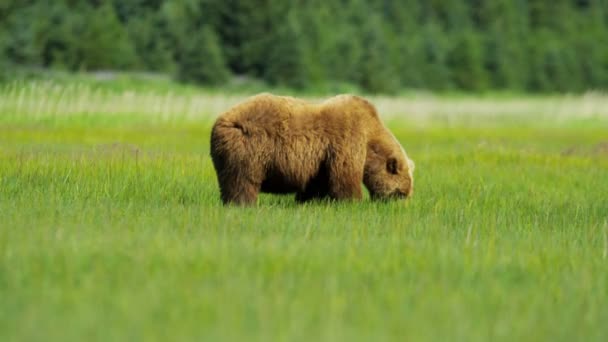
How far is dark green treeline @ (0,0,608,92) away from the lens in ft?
133

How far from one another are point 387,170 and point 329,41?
46961 mm

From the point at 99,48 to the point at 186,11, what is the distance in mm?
6845

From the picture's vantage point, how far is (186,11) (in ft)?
154

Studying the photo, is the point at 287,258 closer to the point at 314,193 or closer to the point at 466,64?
the point at 314,193

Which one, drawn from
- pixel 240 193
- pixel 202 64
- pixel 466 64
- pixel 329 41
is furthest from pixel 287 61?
pixel 240 193

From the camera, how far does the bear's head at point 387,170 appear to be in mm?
9406

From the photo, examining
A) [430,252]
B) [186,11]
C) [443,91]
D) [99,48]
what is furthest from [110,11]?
[430,252]

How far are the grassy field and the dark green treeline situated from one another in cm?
2271

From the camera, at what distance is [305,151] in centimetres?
891

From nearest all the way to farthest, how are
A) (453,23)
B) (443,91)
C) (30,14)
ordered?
(30,14) < (443,91) < (453,23)

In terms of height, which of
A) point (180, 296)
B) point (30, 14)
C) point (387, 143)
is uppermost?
point (30, 14)

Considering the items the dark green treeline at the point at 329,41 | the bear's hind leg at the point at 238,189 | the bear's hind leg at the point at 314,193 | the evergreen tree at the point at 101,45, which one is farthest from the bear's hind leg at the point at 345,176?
the evergreen tree at the point at 101,45

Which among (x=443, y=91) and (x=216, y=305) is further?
(x=443, y=91)

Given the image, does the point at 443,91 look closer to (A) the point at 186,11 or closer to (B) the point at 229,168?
(A) the point at 186,11
